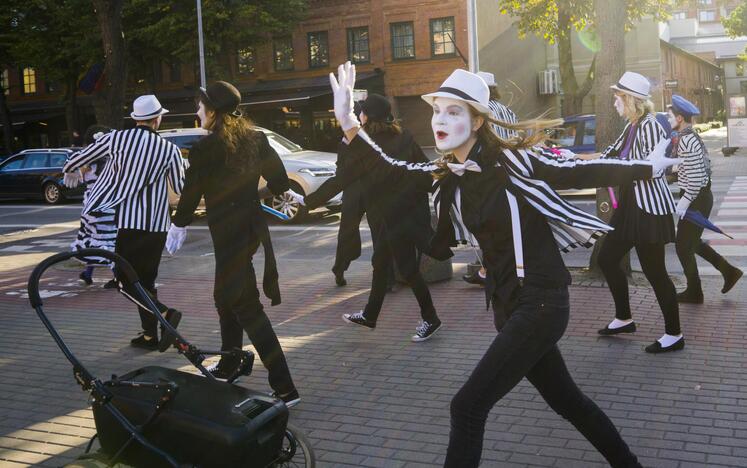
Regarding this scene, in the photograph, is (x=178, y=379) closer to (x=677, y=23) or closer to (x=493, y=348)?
(x=493, y=348)

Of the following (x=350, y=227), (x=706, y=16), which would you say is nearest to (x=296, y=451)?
(x=350, y=227)

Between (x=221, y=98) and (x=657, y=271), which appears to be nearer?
(x=221, y=98)

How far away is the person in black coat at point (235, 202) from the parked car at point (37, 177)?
21.2 m

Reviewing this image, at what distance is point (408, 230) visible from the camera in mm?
7148

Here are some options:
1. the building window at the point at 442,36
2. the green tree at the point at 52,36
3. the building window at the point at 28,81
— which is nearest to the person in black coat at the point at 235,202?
the green tree at the point at 52,36

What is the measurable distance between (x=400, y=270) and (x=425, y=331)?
1.74ft

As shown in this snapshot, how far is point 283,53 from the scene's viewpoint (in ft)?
139

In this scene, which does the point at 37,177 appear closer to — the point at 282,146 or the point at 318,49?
the point at 282,146

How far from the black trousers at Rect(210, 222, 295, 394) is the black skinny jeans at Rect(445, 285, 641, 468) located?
6.51 ft

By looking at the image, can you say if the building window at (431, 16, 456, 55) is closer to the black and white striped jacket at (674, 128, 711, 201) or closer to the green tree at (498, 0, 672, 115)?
the green tree at (498, 0, 672, 115)

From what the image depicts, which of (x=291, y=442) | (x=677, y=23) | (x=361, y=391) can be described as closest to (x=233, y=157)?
(x=361, y=391)

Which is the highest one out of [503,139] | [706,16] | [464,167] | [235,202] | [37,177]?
[706,16]

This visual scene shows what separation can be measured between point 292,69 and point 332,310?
115 feet

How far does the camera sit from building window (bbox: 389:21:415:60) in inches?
1567
